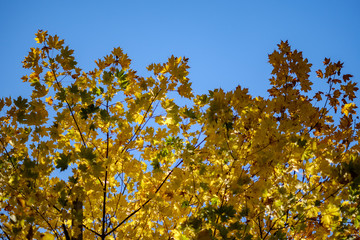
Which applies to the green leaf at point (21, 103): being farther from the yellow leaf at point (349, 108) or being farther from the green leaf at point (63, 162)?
the yellow leaf at point (349, 108)

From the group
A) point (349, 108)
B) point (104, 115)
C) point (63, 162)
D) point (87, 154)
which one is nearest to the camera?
point (87, 154)

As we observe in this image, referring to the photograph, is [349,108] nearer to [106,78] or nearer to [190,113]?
[190,113]

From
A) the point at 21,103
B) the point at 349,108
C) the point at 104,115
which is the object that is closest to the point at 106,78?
the point at 104,115

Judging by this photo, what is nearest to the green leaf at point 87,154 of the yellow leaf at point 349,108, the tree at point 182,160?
the tree at point 182,160

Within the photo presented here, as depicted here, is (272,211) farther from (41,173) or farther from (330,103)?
(41,173)

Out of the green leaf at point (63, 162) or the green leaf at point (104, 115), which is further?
the green leaf at point (104, 115)

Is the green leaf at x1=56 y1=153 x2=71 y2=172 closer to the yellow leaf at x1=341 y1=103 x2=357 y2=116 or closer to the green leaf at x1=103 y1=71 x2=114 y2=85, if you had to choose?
the green leaf at x1=103 y1=71 x2=114 y2=85

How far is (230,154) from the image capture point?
2785 millimetres

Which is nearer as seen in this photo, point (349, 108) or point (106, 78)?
point (106, 78)

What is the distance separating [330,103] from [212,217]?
259 cm

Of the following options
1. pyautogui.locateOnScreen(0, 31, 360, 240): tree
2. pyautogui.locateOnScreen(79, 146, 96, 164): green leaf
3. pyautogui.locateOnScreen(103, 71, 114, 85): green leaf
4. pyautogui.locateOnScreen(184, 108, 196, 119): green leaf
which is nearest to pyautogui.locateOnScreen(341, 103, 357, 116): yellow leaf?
pyautogui.locateOnScreen(0, 31, 360, 240): tree

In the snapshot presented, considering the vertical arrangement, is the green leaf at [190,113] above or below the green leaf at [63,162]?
above

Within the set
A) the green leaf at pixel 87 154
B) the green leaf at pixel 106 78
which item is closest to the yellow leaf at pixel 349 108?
the green leaf at pixel 106 78

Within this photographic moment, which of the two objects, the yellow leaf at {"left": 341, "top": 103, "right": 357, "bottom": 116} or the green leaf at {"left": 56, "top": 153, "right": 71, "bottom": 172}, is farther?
the yellow leaf at {"left": 341, "top": 103, "right": 357, "bottom": 116}
